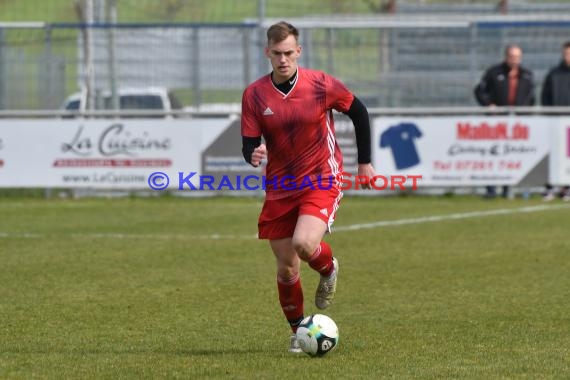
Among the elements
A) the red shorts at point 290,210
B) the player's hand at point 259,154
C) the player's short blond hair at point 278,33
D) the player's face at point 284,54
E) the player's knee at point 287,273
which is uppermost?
the player's short blond hair at point 278,33

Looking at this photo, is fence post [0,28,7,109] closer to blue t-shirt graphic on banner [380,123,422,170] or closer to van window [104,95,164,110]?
van window [104,95,164,110]

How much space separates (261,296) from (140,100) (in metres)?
10.3

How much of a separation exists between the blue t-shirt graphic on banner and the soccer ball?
11.1 m

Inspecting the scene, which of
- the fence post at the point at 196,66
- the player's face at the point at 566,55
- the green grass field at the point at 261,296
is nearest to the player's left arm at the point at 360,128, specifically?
the green grass field at the point at 261,296

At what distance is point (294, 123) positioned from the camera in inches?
295

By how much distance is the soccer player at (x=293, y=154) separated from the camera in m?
7.47

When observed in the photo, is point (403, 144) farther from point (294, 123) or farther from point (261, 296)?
point (294, 123)

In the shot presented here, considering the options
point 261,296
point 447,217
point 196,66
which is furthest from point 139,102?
point 261,296

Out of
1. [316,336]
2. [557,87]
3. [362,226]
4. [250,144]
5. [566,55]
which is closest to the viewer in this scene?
[316,336]

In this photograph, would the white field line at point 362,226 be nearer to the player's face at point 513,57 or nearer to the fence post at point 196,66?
the player's face at point 513,57

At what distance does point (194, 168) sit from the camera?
18.4 metres

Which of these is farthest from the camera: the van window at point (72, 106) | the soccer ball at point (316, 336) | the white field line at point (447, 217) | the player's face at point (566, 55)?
the van window at point (72, 106)

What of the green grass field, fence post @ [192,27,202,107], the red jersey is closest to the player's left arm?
the red jersey

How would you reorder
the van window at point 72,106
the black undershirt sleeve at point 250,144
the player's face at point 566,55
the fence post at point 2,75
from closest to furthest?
the black undershirt sleeve at point 250,144, the player's face at point 566,55, the fence post at point 2,75, the van window at point 72,106
